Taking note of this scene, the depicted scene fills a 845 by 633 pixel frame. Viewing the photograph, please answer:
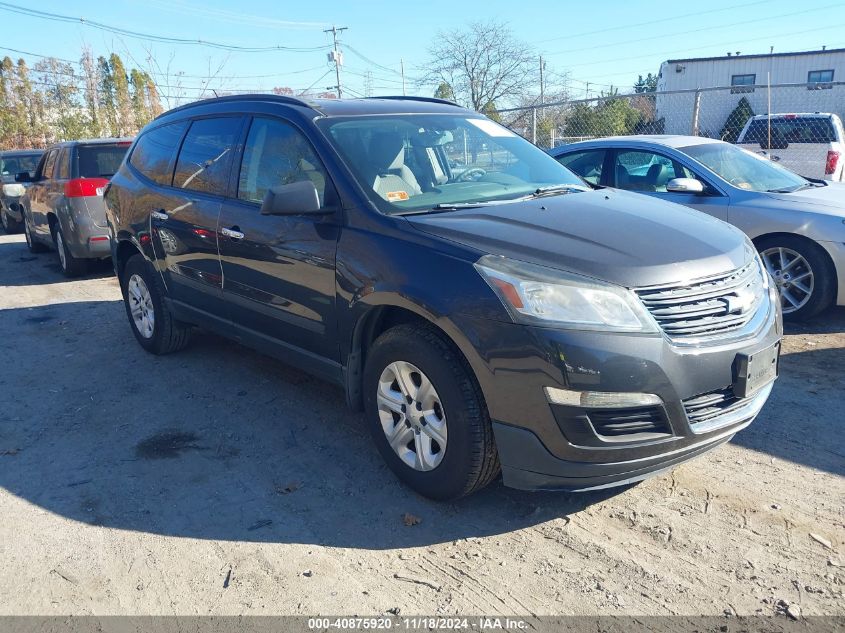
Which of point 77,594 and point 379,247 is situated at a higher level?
point 379,247

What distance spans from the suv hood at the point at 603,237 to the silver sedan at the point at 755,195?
2.54 m

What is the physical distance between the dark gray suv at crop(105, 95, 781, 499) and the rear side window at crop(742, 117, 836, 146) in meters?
10.3

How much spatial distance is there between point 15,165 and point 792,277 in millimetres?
16665

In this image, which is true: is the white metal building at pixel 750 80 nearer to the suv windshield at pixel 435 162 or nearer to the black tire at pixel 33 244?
the black tire at pixel 33 244

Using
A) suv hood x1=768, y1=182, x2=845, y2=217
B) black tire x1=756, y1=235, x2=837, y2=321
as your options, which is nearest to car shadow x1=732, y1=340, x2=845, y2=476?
black tire x1=756, y1=235, x2=837, y2=321

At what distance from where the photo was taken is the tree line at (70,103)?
Answer: 25594 mm

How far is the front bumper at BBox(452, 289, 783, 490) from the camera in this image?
2736 mm

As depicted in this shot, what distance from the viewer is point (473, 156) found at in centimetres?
432

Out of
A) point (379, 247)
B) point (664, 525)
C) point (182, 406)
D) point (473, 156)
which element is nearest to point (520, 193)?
point (473, 156)

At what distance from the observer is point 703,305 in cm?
296

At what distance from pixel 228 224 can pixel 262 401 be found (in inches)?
48.9

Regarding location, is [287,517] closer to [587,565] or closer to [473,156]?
[587,565]

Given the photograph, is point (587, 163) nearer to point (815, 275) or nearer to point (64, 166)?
point (815, 275)

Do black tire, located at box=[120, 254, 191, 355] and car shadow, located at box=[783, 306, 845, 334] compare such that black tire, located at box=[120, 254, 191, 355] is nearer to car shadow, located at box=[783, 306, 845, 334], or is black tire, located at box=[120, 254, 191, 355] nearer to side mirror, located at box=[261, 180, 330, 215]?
side mirror, located at box=[261, 180, 330, 215]
